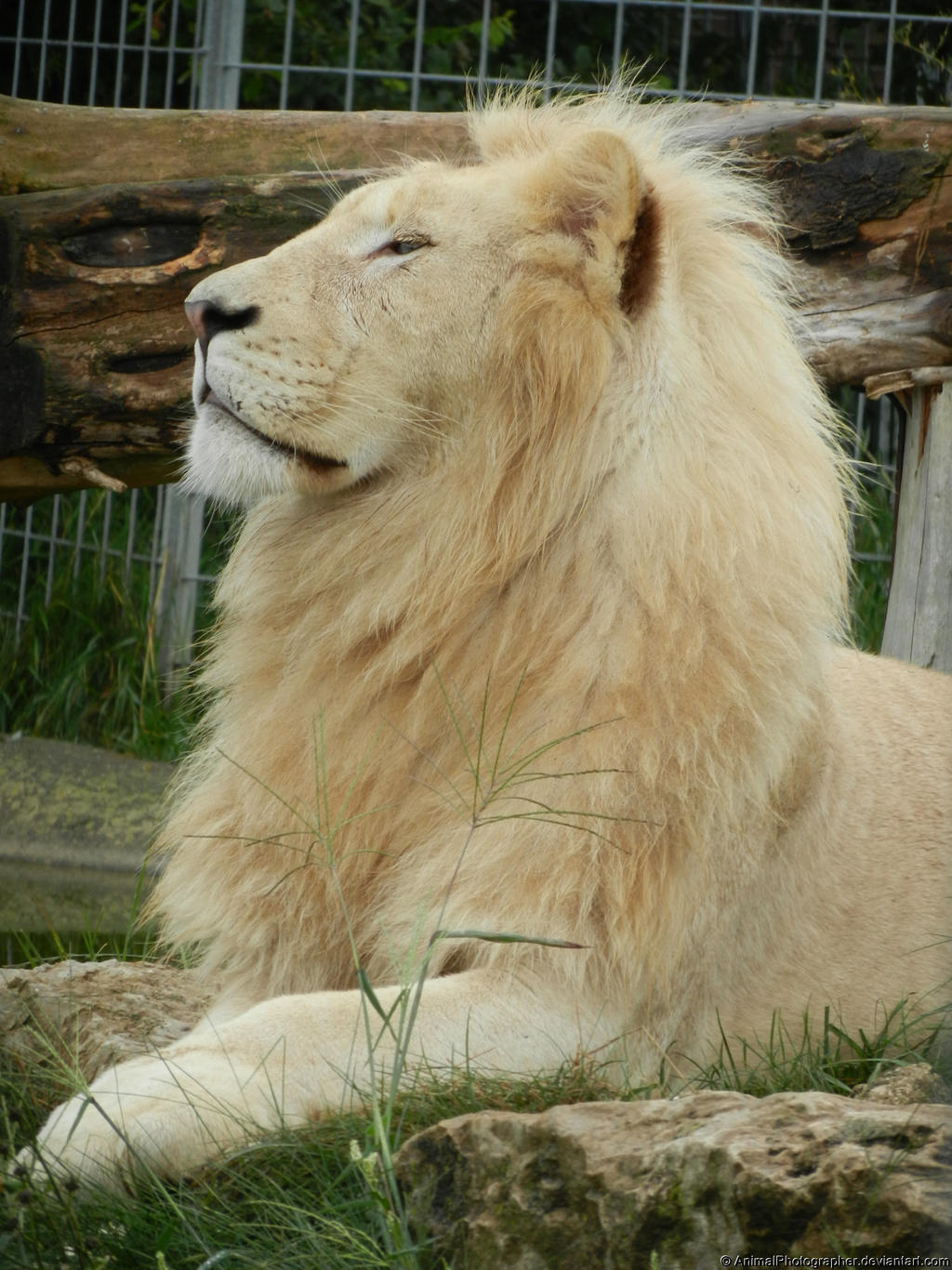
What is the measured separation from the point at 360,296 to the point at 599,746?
33.9 inches

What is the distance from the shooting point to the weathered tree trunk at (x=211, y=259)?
400cm

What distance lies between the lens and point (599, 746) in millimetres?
2506

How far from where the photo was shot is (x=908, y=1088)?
7.58ft

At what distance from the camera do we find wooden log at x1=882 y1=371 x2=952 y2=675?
169 inches

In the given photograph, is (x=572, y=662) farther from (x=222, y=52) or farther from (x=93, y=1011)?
(x=222, y=52)

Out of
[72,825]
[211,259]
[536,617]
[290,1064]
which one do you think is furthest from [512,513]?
[72,825]

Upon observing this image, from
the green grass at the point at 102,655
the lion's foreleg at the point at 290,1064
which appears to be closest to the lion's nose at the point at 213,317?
the lion's foreleg at the point at 290,1064

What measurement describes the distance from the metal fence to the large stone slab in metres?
0.61

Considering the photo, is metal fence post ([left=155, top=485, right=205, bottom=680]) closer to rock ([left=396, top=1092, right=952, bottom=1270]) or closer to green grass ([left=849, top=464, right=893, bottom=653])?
green grass ([left=849, top=464, right=893, bottom=653])

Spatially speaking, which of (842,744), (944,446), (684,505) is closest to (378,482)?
(684,505)

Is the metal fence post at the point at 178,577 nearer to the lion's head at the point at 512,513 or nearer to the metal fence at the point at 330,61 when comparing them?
the metal fence at the point at 330,61

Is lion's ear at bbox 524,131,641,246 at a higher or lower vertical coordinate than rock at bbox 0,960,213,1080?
higher

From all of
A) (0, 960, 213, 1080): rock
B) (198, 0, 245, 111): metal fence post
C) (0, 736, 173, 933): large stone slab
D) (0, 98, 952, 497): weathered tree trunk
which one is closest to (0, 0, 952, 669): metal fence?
(198, 0, 245, 111): metal fence post

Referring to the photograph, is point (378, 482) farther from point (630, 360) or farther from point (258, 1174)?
point (258, 1174)
